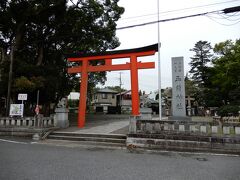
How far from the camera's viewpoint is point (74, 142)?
1080cm

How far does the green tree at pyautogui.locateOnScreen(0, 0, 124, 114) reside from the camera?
54.6 ft

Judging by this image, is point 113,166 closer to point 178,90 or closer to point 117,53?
point 178,90

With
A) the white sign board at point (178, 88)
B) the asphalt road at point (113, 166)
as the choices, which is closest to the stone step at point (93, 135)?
the asphalt road at point (113, 166)

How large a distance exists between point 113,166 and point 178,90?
Answer: 19.8 ft

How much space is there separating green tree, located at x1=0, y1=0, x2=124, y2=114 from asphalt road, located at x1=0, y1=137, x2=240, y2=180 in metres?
9.32

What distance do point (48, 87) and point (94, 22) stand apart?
714cm

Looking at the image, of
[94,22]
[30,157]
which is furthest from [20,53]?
[30,157]

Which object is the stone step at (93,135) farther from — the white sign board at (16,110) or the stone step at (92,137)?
the white sign board at (16,110)

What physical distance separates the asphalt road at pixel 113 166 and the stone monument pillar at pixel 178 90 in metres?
2.87

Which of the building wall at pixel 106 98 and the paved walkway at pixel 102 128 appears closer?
the paved walkway at pixel 102 128

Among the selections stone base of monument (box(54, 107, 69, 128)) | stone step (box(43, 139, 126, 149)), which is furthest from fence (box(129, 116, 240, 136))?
stone base of monument (box(54, 107, 69, 128))

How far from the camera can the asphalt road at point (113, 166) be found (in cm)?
551

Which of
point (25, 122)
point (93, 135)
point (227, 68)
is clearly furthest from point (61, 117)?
point (227, 68)

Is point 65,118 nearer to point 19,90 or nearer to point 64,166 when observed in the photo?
point 19,90
